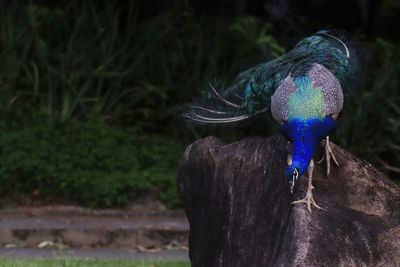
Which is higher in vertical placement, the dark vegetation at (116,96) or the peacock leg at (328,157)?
the peacock leg at (328,157)

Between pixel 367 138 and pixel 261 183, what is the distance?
5286 mm

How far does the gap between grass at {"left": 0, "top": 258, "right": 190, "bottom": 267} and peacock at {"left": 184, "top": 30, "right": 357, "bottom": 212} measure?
151 centimetres

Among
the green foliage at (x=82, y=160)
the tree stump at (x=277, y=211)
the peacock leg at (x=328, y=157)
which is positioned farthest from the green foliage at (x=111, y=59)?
the peacock leg at (x=328, y=157)

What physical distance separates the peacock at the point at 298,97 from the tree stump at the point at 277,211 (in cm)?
13

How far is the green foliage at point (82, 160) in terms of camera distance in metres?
7.92

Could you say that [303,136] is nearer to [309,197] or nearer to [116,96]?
[309,197]

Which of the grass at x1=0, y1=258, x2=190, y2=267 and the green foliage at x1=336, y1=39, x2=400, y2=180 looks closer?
the grass at x1=0, y1=258, x2=190, y2=267

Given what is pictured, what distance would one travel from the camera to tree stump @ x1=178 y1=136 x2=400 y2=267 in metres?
3.81

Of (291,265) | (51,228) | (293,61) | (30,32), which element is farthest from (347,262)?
(30,32)

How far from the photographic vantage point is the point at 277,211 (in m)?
4.19

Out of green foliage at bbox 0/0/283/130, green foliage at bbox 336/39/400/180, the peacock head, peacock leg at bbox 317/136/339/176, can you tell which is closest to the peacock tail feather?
peacock leg at bbox 317/136/339/176

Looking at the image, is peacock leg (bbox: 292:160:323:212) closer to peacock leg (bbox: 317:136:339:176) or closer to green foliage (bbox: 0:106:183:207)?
peacock leg (bbox: 317:136:339:176)

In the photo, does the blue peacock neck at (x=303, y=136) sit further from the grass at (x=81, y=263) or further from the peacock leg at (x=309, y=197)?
the grass at (x=81, y=263)

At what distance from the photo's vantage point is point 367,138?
9.37 metres
